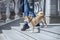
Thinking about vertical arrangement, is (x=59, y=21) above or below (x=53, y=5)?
below

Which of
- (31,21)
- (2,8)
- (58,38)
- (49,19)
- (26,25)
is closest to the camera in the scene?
(58,38)

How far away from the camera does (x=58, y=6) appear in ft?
61.5

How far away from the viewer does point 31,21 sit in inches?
473

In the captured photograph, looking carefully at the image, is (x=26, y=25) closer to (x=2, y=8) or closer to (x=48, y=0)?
(x=48, y=0)

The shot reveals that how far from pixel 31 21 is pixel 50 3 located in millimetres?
6525

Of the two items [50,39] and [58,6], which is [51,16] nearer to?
[58,6]

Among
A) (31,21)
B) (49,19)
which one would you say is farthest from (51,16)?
(31,21)

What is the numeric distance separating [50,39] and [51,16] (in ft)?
30.0

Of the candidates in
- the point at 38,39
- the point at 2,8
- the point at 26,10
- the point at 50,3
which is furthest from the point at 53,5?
the point at 2,8

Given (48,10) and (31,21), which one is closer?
(31,21)

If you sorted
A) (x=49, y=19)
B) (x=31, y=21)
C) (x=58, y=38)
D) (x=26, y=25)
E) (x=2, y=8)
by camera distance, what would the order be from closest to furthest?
(x=58, y=38) → (x=31, y=21) → (x=26, y=25) → (x=49, y=19) → (x=2, y=8)

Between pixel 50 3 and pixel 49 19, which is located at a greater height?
pixel 50 3

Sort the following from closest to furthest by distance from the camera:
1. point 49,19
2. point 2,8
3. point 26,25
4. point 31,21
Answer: point 31,21 < point 26,25 < point 49,19 < point 2,8

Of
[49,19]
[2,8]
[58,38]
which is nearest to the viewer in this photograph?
[58,38]
